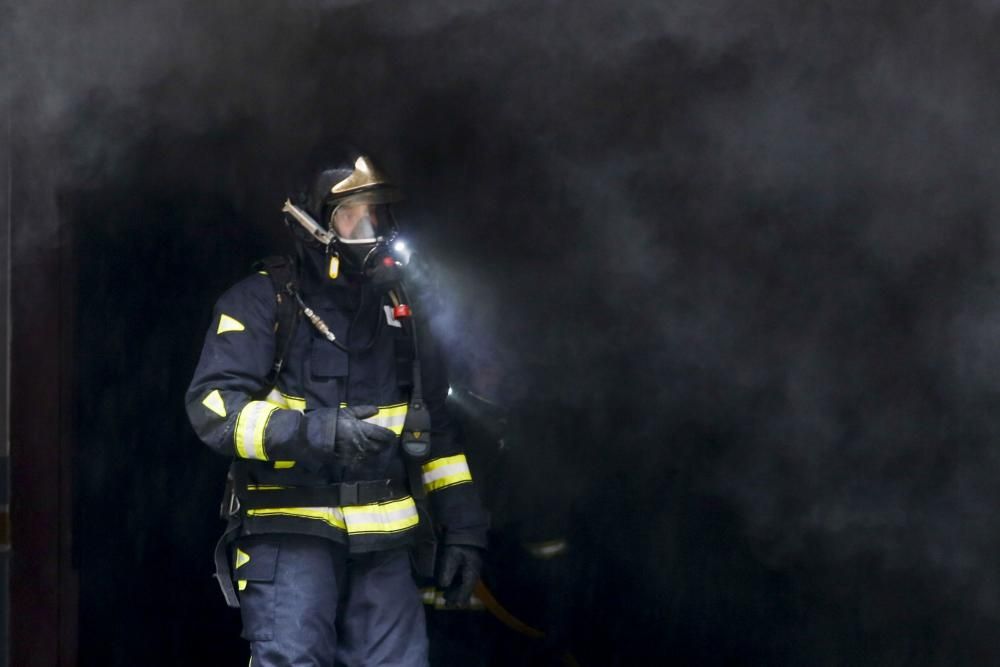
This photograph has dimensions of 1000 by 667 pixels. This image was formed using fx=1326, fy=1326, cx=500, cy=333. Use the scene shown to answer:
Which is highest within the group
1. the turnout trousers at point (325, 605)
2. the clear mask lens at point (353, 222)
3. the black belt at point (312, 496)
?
the clear mask lens at point (353, 222)

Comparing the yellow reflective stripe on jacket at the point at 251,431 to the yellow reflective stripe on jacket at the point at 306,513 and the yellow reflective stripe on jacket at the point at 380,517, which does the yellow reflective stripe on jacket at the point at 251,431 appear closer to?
the yellow reflective stripe on jacket at the point at 306,513

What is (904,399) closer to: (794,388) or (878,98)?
(794,388)

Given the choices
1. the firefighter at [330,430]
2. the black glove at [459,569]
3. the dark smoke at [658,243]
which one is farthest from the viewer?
the dark smoke at [658,243]

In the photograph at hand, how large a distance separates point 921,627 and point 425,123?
2.53m

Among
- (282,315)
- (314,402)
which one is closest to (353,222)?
(282,315)

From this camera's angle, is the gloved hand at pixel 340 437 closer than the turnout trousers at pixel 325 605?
Yes

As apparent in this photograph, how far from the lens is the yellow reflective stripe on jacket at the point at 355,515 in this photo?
Result: 351 centimetres

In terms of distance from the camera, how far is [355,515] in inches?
139

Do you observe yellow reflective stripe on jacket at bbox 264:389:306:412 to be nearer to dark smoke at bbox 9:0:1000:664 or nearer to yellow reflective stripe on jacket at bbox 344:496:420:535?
yellow reflective stripe on jacket at bbox 344:496:420:535

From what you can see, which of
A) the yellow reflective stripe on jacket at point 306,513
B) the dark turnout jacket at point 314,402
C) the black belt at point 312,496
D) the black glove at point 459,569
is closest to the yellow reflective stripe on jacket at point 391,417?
the dark turnout jacket at point 314,402

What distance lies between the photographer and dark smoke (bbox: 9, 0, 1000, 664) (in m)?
4.00

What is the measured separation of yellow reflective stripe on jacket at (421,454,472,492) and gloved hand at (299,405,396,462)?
474 millimetres

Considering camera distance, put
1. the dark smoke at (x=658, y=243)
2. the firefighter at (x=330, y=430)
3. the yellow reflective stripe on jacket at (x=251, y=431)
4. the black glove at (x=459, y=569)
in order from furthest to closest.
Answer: the dark smoke at (x=658, y=243) < the black glove at (x=459, y=569) < the firefighter at (x=330, y=430) < the yellow reflective stripe on jacket at (x=251, y=431)

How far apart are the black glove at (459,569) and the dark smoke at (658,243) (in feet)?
3.55
